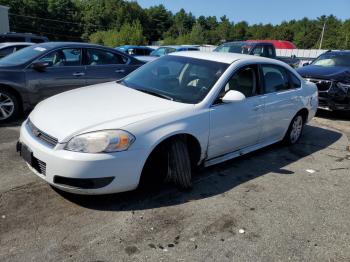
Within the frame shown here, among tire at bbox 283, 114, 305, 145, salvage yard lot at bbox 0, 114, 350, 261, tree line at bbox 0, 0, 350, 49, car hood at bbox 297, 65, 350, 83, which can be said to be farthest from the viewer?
tree line at bbox 0, 0, 350, 49

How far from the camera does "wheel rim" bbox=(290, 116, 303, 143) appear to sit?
235 inches

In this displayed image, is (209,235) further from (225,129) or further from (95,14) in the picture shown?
(95,14)

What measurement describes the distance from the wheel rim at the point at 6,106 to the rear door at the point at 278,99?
4252 millimetres

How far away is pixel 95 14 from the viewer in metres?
96.6

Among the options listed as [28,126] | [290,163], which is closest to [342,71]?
[290,163]

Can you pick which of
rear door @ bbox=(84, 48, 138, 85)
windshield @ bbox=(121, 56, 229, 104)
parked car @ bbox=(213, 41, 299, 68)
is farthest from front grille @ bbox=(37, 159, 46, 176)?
parked car @ bbox=(213, 41, 299, 68)

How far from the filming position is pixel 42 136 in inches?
141

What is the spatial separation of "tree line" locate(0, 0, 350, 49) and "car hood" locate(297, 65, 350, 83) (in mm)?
44142

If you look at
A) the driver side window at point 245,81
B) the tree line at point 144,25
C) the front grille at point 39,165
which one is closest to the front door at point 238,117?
the driver side window at point 245,81

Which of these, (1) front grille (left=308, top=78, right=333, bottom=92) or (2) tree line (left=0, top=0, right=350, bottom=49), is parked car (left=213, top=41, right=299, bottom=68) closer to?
(1) front grille (left=308, top=78, right=333, bottom=92)

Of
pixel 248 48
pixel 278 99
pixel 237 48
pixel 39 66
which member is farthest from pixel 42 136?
pixel 248 48

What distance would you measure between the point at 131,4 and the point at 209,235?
116111 millimetres

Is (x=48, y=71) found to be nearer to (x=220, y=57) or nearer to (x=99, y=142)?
(x=220, y=57)

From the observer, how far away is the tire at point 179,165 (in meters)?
3.87
